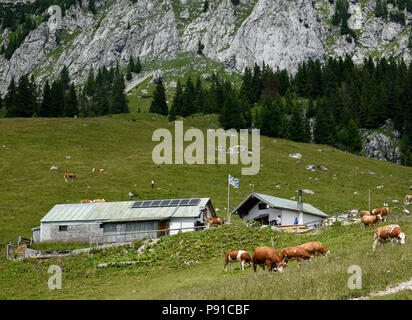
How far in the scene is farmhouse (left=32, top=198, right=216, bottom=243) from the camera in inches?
1820

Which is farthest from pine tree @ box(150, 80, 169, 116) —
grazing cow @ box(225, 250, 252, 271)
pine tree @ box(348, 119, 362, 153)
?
grazing cow @ box(225, 250, 252, 271)

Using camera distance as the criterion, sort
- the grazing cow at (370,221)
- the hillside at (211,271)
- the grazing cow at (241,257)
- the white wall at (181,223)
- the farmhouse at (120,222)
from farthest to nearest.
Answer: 1. the white wall at (181,223)
2. the farmhouse at (120,222)
3. the grazing cow at (370,221)
4. the grazing cow at (241,257)
5. the hillside at (211,271)

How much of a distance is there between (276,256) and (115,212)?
2863cm

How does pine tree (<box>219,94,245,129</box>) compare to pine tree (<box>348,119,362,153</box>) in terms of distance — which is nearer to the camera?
pine tree (<box>348,119,362,153</box>)

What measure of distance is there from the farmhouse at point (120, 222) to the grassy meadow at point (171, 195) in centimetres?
387

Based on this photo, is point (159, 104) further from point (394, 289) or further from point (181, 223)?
point (394, 289)

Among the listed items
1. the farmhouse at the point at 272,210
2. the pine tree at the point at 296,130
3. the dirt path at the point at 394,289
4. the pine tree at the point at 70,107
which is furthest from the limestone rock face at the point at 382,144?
the dirt path at the point at 394,289

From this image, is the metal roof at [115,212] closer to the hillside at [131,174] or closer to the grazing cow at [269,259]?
the hillside at [131,174]

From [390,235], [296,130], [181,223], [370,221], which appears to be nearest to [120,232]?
[181,223]

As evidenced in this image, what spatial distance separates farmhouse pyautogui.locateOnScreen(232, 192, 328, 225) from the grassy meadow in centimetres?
511

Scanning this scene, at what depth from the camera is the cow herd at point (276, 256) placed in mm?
24109

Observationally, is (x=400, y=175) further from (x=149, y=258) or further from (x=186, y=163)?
(x=149, y=258)

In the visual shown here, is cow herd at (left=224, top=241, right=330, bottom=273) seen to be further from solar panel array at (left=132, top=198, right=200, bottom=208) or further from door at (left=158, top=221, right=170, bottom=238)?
solar panel array at (left=132, top=198, right=200, bottom=208)
